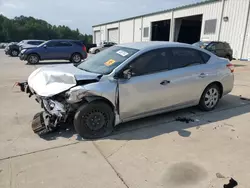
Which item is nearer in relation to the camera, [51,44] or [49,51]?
[49,51]

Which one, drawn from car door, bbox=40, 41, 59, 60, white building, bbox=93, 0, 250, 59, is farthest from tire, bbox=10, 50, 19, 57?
white building, bbox=93, 0, 250, 59

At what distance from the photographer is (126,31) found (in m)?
36.4

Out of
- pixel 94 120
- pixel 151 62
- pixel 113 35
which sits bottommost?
pixel 94 120

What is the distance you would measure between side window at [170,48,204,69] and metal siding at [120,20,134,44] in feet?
102

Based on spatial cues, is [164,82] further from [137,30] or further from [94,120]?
[137,30]

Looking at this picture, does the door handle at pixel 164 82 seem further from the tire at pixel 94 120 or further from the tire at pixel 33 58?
the tire at pixel 33 58

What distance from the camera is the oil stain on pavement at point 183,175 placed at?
272 cm

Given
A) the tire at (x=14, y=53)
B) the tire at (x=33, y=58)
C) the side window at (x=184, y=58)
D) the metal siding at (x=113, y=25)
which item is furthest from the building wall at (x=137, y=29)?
the side window at (x=184, y=58)

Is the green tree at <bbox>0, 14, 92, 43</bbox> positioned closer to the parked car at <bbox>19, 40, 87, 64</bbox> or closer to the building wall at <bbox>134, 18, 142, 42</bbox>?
the building wall at <bbox>134, 18, 142, 42</bbox>

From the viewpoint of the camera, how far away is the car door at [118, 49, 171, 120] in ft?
12.8

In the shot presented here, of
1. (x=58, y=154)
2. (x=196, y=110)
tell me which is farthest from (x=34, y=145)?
(x=196, y=110)

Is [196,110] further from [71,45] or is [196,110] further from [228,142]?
[71,45]

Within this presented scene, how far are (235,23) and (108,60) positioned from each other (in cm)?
1886

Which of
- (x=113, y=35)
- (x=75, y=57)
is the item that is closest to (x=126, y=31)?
(x=113, y=35)
